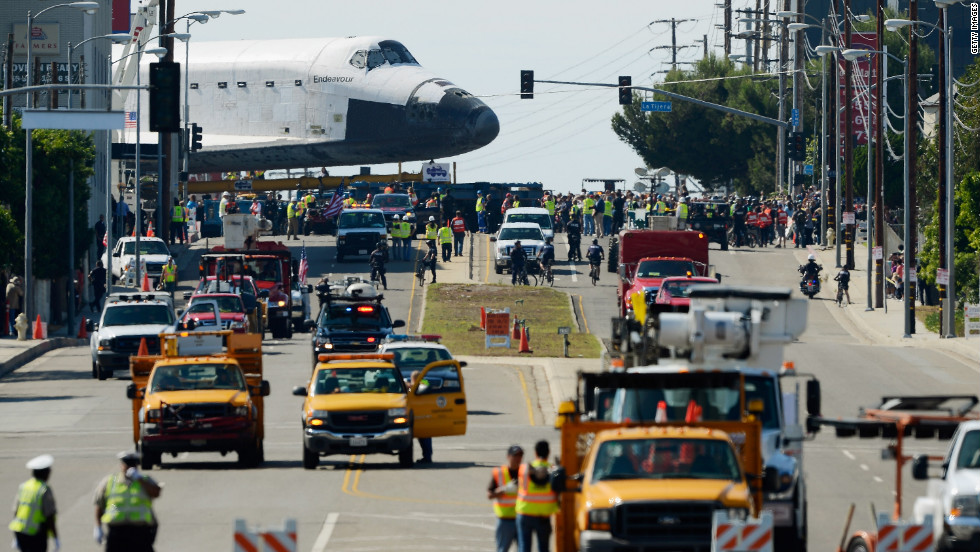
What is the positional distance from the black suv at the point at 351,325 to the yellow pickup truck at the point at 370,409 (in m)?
9.91

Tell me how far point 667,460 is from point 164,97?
73.5ft

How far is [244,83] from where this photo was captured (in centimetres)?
8488

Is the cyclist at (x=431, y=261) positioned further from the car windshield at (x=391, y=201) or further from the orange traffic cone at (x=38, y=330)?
the orange traffic cone at (x=38, y=330)

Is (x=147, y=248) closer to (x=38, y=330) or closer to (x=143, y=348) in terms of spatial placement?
(x=38, y=330)

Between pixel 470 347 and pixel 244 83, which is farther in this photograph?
pixel 244 83

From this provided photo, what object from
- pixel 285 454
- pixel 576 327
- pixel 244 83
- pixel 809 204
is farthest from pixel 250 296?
pixel 244 83

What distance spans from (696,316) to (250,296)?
27.9m

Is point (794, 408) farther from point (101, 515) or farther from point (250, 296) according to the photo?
point (250, 296)

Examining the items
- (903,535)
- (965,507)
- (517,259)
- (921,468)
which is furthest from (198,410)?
(517,259)

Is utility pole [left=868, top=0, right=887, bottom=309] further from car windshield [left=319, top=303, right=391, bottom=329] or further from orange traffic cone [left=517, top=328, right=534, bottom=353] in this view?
car windshield [left=319, top=303, right=391, bottom=329]

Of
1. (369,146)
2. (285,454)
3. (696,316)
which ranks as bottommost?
(285,454)

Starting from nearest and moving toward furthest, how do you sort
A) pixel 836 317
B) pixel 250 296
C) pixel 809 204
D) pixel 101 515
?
pixel 101 515 → pixel 250 296 → pixel 836 317 → pixel 809 204

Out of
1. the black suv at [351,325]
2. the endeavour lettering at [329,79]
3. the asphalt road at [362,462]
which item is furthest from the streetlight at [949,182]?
the endeavour lettering at [329,79]

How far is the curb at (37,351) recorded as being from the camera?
143 feet
